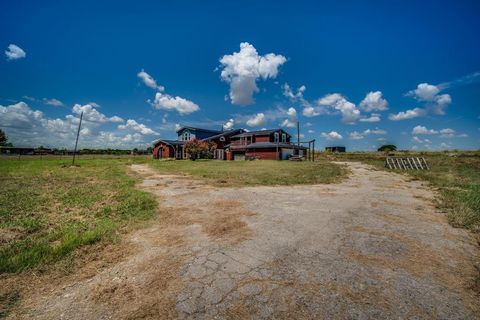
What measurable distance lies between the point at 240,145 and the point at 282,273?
1743 inches

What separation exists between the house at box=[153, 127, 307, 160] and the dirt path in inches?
1410

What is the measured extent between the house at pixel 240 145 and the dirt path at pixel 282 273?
1410 inches

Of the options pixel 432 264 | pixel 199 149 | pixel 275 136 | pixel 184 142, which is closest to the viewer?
pixel 432 264

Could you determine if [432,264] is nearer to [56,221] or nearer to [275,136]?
[56,221]

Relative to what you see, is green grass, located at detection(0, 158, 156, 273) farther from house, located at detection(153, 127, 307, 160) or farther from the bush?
house, located at detection(153, 127, 307, 160)

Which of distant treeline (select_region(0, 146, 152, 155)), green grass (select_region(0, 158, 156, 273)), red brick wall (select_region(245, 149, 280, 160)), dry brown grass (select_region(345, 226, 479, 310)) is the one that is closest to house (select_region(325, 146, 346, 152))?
red brick wall (select_region(245, 149, 280, 160))

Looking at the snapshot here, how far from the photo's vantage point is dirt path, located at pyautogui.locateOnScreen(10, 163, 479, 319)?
2729 millimetres

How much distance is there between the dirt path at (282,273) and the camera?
2.73 metres

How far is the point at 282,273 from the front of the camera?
3.51 m

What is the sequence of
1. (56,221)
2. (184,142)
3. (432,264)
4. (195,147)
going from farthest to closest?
(184,142) → (195,147) → (56,221) → (432,264)

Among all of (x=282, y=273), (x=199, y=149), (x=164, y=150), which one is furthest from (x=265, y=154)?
(x=282, y=273)

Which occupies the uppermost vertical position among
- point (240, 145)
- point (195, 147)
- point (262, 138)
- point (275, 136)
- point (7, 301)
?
point (275, 136)

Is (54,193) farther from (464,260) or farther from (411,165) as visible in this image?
(411,165)

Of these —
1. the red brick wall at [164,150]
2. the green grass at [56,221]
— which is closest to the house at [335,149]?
the red brick wall at [164,150]
